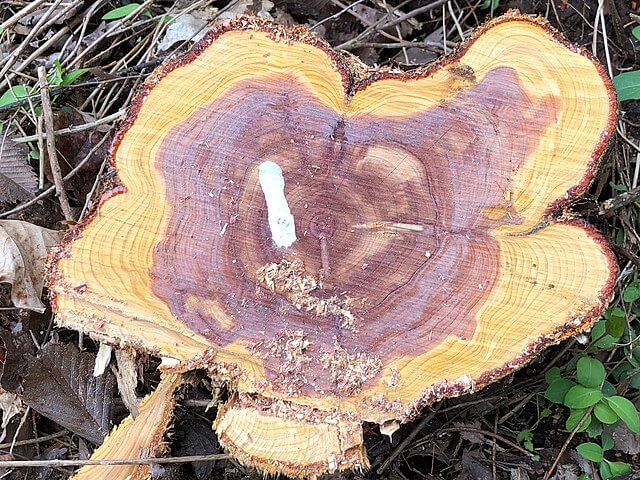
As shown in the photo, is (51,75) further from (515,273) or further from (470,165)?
(515,273)

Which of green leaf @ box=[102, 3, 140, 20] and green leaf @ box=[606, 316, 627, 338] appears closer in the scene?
green leaf @ box=[606, 316, 627, 338]

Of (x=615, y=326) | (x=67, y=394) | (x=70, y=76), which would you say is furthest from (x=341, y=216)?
(x=70, y=76)

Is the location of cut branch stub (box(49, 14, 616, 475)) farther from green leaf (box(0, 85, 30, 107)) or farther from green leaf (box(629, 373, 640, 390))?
green leaf (box(0, 85, 30, 107))

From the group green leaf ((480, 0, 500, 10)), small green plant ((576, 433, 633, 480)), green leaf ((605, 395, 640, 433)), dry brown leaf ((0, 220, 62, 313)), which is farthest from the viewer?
green leaf ((480, 0, 500, 10))

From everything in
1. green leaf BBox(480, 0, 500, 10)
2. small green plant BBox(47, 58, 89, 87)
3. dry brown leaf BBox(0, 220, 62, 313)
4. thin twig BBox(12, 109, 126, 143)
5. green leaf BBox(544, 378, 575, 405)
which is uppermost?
small green plant BBox(47, 58, 89, 87)

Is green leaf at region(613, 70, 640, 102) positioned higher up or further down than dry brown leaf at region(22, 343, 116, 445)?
higher up

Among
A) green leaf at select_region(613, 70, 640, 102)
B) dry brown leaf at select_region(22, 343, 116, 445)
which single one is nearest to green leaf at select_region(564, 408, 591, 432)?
green leaf at select_region(613, 70, 640, 102)
